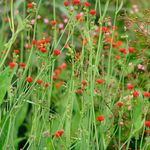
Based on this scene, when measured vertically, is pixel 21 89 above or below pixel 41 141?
above

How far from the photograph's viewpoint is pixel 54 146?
288cm

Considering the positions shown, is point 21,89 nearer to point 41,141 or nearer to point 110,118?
point 41,141

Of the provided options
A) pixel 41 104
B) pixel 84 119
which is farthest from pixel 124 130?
pixel 41 104

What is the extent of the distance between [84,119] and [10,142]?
0.39 metres

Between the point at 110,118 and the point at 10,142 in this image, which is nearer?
the point at 10,142

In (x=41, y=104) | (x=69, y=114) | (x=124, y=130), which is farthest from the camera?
(x=124, y=130)

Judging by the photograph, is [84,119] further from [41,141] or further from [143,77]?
[143,77]

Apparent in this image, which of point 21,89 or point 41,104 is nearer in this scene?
point 41,104

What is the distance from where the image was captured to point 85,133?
8.92ft

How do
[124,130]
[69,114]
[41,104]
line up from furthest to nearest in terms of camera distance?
[124,130] → [69,114] → [41,104]

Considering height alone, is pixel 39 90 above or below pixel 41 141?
above

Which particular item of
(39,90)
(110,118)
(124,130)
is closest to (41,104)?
(39,90)

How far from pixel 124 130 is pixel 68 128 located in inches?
31.2

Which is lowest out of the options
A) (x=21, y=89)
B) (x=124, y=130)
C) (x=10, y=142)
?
(x=124, y=130)
